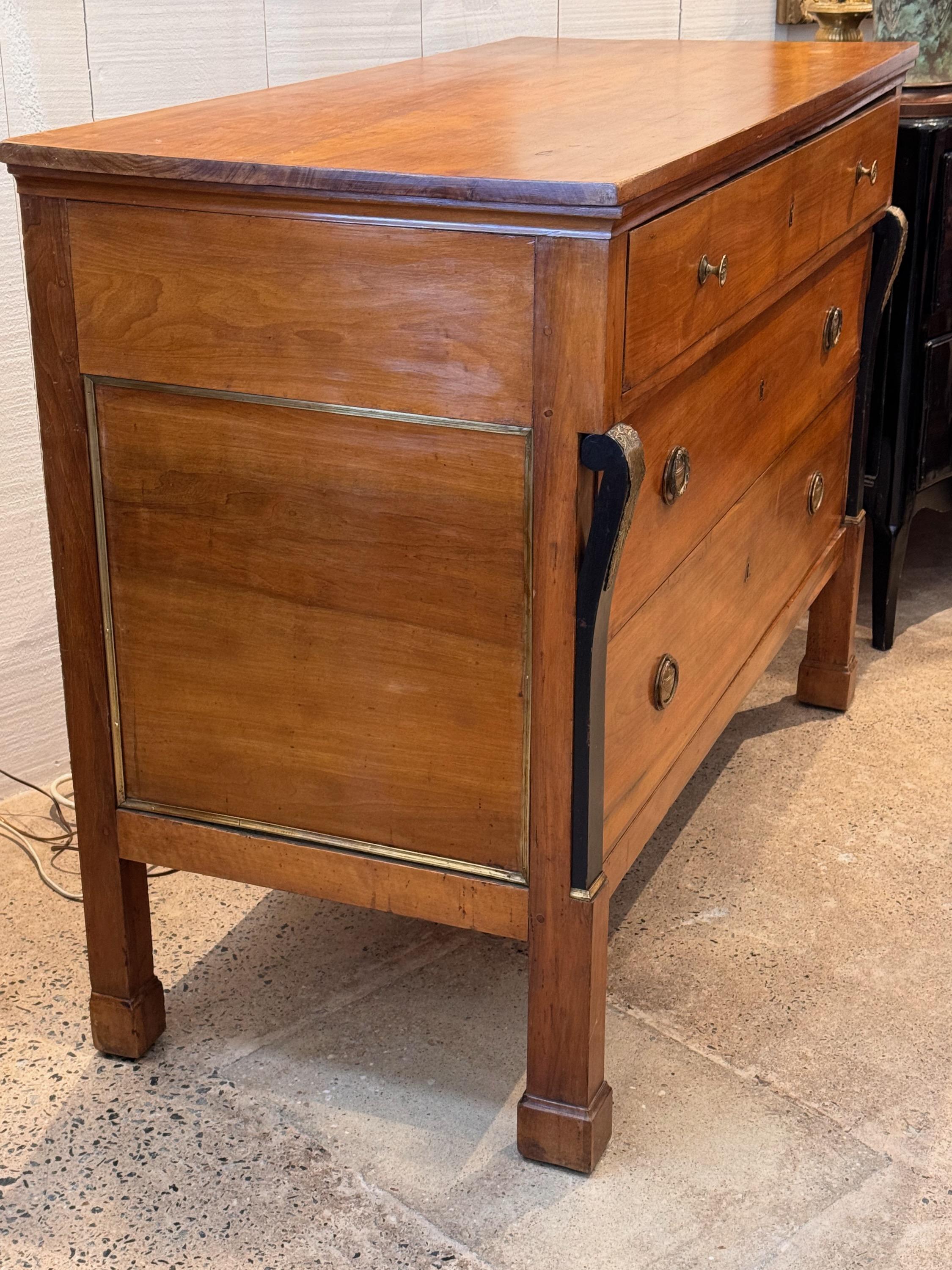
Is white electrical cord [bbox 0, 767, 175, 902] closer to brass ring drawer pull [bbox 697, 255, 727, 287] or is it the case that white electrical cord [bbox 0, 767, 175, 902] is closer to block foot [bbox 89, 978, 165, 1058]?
block foot [bbox 89, 978, 165, 1058]

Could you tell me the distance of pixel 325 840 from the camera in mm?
1655

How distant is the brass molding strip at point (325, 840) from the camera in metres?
1.59

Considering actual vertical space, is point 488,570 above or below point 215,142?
below

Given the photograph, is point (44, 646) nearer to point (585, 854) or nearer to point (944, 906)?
point (585, 854)

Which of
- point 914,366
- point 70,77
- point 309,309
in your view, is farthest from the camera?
point 914,366

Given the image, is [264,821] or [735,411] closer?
[264,821]

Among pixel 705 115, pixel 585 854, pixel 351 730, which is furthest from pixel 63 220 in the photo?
pixel 585 854

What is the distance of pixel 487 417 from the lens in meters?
1.41

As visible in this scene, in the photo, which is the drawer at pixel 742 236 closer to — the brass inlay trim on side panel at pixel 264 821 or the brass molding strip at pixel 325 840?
the brass inlay trim on side panel at pixel 264 821

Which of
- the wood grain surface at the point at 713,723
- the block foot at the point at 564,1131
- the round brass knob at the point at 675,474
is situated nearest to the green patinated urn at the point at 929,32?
the wood grain surface at the point at 713,723

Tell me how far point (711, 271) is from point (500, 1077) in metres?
0.96

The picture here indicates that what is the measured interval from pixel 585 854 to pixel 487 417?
45cm

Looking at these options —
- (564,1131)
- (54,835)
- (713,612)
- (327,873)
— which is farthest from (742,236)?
(54,835)

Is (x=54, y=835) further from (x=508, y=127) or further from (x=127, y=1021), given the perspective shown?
(x=508, y=127)
